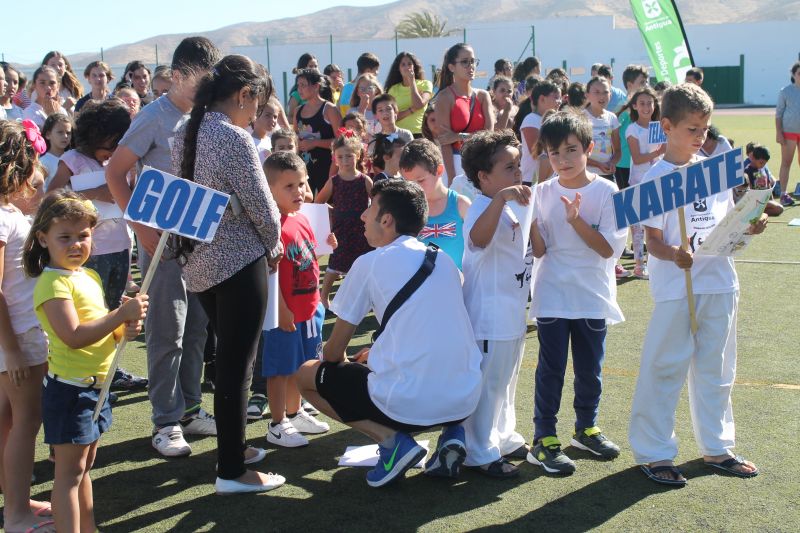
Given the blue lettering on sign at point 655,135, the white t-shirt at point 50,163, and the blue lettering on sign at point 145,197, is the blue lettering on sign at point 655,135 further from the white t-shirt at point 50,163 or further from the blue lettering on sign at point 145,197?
the blue lettering on sign at point 145,197

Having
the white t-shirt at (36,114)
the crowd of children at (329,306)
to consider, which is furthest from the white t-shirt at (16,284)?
the white t-shirt at (36,114)

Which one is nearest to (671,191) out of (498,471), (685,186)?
(685,186)

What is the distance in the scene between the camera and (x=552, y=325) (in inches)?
173

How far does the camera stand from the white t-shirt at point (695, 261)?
164 inches

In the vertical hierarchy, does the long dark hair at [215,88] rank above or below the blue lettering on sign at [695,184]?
above

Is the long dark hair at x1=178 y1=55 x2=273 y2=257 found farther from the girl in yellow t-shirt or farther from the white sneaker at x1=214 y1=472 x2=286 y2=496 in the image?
the white sneaker at x1=214 y1=472 x2=286 y2=496

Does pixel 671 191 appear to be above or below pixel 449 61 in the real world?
below

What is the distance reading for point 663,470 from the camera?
163 inches

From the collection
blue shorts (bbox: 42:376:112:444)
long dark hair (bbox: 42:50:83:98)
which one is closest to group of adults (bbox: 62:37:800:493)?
blue shorts (bbox: 42:376:112:444)

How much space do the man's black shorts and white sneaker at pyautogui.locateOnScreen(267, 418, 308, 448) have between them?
530 mm

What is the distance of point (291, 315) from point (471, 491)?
1364mm

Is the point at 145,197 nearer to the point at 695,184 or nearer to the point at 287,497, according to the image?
the point at 287,497

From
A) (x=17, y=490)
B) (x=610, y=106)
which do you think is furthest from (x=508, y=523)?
(x=610, y=106)

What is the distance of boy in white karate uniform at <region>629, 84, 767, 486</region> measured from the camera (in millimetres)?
4168
